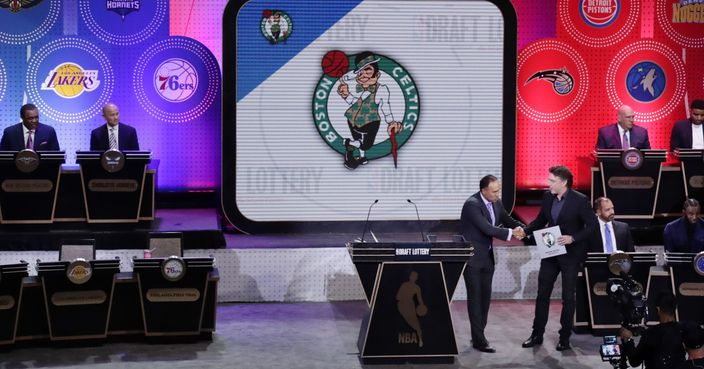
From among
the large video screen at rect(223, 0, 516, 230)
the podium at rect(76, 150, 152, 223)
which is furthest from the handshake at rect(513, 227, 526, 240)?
the podium at rect(76, 150, 152, 223)

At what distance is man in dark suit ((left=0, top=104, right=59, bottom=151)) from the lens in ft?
36.0

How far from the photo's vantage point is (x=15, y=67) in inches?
487

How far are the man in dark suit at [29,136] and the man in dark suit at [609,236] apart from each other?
5470mm

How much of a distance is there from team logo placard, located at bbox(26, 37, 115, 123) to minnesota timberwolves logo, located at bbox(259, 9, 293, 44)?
206 cm

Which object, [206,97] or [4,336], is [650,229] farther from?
[4,336]

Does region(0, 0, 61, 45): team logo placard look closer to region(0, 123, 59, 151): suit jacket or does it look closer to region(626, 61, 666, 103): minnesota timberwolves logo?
region(0, 123, 59, 151): suit jacket

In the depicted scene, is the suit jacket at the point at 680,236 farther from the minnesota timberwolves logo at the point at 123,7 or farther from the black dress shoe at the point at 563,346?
the minnesota timberwolves logo at the point at 123,7

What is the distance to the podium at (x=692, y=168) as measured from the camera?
11484 millimetres

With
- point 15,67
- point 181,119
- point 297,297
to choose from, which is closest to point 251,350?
point 297,297

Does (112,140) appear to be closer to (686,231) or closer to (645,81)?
(686,231)

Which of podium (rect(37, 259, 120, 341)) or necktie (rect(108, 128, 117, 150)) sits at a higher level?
necktie (rect(108, 128, 117, 150))

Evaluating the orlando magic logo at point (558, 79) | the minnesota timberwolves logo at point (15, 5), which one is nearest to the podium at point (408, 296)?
the orlando magic logo at point (558, 79)

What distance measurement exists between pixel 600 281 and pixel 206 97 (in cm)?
517

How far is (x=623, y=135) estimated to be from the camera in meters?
12.0
